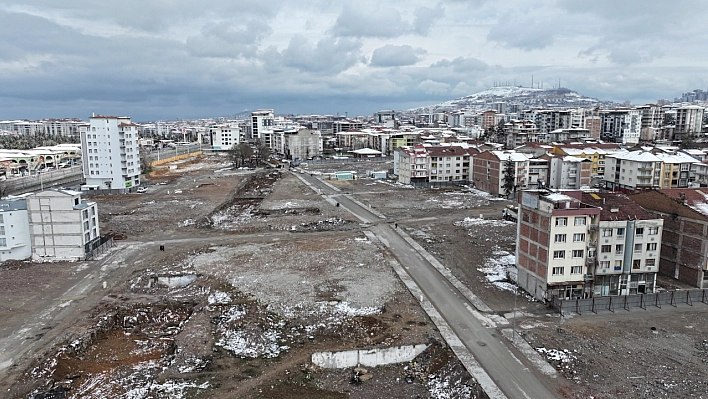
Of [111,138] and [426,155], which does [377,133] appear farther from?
[111,138]

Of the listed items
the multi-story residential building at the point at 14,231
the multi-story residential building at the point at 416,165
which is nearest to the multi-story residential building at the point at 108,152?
the multi-story residential building at the point at 14,231

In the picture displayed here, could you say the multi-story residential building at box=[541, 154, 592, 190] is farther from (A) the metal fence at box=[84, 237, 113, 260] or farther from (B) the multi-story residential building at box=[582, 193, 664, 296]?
(A) the metal fence at box=[84, 237, 113, 260]

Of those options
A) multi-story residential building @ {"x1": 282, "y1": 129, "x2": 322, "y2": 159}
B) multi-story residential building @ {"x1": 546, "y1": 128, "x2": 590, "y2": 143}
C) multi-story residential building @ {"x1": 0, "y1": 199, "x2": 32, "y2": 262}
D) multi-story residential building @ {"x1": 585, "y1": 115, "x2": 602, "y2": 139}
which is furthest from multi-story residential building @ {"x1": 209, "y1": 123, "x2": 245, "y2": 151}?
multi-story residential building @ {"x1": 0, "y1": 199, "x2": 32, "y2": 262}

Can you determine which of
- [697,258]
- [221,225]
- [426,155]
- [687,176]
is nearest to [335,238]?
[221,225]

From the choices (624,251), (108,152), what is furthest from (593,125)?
(108,152)

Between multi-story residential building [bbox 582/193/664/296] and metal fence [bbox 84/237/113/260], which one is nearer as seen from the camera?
multi-story residential building [bbox 582/193/664/296]
